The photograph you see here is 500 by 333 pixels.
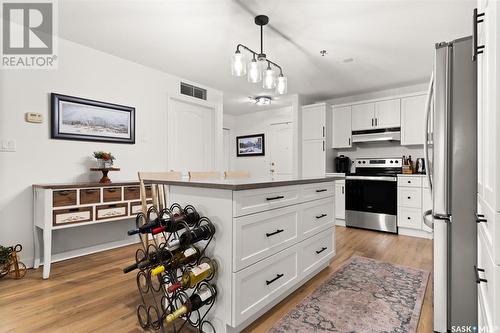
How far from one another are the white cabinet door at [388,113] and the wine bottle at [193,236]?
407cm

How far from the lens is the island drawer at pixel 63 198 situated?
95.8 inches

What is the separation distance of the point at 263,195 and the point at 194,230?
465mm

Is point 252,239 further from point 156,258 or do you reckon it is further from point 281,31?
point 281,31

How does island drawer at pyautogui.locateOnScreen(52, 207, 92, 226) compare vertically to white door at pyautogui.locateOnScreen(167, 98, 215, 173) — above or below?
below

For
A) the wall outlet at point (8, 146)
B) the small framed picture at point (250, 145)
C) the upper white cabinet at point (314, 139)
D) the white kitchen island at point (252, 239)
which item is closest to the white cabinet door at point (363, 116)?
the upper white cabinet at point (314, 139)

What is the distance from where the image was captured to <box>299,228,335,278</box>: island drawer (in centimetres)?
207

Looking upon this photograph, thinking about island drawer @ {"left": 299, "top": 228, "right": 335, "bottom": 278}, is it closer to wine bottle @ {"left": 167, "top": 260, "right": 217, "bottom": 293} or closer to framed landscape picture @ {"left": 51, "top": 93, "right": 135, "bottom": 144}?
wine bottle @ {"left": 167, "top": 260, "right": 217, "bottom": 293}

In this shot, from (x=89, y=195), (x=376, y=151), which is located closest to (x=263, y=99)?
(x=376, y=151)

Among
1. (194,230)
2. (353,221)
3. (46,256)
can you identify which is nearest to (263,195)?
(194,230)

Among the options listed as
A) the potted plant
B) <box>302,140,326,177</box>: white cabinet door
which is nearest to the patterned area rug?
the potted plant

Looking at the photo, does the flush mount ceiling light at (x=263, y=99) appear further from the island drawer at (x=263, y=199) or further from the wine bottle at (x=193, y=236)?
the wine bottle at (x=193, y=236)

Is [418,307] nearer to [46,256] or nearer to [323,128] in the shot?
[46,256]

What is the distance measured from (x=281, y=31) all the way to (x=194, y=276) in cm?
251

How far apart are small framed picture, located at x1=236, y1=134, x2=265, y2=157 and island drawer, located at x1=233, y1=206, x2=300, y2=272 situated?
4916 mm
